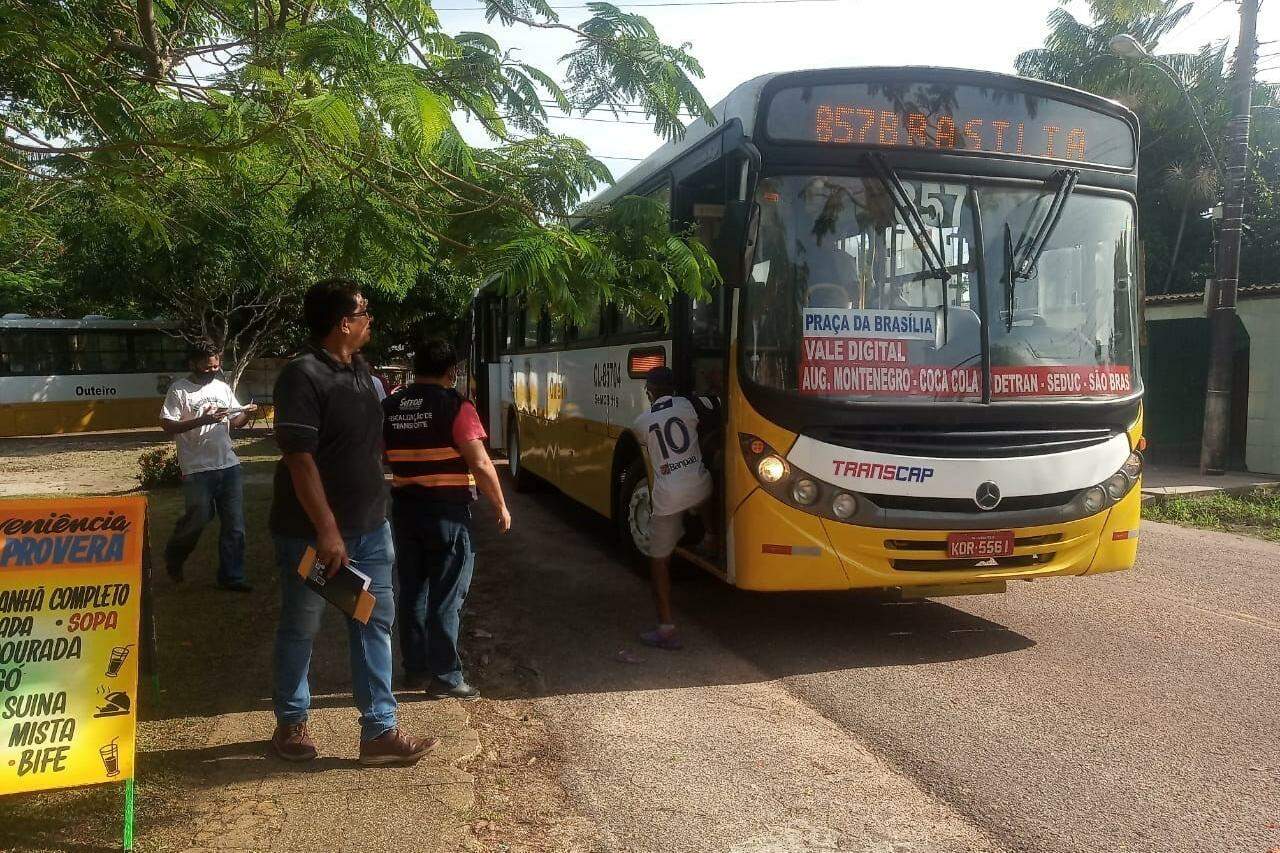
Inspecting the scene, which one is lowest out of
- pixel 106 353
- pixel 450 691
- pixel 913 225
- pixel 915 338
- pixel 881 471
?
pixel 450 691

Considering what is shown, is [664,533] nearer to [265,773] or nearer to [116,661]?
[265,773]

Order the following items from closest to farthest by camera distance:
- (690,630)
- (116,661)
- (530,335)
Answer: (116,661) → (690,630) → (530,335)

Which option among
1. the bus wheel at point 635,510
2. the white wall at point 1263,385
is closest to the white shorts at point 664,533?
the bus wheel at point 635,510

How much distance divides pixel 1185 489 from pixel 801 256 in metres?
9.77

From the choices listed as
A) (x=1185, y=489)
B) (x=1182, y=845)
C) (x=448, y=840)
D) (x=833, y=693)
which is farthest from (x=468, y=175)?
(x=1185, y=489)

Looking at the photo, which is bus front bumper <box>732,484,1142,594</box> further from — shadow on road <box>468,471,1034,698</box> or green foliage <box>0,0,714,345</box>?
green foliage <box>0,0,714,345</box>

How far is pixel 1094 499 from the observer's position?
588 centimetres

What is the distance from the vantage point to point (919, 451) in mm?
5523

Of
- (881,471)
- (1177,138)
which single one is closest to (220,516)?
(881,471)

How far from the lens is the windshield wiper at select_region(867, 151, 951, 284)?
221 inches

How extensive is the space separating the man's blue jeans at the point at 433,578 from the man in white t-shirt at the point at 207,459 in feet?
8.26

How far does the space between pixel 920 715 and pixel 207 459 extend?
5.19 metres

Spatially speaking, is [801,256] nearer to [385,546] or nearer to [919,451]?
[919,451]

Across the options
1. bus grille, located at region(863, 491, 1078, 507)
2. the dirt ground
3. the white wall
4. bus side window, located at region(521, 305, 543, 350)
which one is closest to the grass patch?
the white wall
